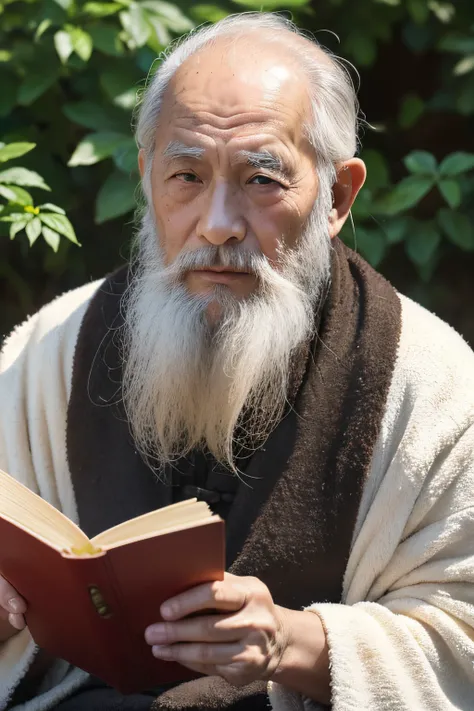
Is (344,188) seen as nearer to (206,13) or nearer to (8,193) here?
(8,193)

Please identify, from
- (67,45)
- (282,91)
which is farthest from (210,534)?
(67,45)

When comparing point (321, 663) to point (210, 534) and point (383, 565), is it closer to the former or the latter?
point (383, 565)

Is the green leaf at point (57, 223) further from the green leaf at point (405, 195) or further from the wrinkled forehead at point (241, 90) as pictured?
the green leaf at point (405, 195)

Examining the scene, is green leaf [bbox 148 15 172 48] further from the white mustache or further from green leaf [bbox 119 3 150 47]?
the white mustache

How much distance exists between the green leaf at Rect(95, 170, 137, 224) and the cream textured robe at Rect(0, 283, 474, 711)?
2.43 feet

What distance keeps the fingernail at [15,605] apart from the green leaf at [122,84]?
1.69 m

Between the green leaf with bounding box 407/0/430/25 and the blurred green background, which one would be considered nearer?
the blurred green background

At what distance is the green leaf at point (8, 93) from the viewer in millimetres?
3453

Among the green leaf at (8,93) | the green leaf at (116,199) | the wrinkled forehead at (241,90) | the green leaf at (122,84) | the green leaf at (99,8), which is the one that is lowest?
the green leaf at (116,199)

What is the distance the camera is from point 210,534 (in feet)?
6.01

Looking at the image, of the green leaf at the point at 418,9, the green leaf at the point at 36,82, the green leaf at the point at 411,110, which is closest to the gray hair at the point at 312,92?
the green leaf at the point at 36,82

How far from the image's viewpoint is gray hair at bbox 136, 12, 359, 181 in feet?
8.06

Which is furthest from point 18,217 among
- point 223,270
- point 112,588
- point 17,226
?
point 112,588

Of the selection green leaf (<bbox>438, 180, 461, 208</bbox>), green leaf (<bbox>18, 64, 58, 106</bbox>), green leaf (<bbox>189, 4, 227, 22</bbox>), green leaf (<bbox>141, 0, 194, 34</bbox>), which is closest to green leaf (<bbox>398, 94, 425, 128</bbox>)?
green leaf (<bbox>438, 180, 461, 208</bbox>)
